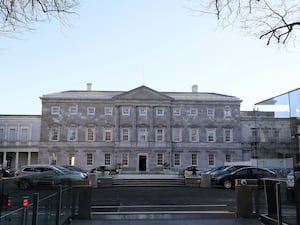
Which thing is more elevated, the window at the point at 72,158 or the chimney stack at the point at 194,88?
the chimney stack at the point at 194,88

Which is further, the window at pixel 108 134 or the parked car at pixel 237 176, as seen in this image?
the window at pixel 108 134

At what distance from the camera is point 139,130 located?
52500 mm

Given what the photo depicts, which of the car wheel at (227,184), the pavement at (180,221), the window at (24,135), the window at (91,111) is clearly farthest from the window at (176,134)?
the pavement at (180,221)

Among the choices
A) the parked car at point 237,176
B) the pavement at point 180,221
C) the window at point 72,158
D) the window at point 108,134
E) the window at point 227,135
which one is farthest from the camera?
the window at point 227,135

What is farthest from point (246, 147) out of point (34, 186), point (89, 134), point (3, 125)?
point (34, 186)

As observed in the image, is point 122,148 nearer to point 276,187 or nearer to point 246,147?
point 246,147

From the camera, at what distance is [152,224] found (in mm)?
8727

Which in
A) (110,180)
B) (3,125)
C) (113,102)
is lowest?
(110,180)

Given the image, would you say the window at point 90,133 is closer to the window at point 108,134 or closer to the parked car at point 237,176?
the window at point 108,134

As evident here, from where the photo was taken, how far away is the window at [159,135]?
172ft

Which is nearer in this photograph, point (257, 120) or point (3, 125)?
point (257, 120)

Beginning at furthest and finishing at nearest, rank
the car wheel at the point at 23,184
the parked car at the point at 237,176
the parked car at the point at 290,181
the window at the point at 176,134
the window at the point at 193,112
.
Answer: the window at the point at 193,112
the window at the point at 176,134
the parked car at the point at 237,176
the parked car at the point at 290,181
the car wheel at the point at 23,184

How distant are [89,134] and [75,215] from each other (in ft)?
142

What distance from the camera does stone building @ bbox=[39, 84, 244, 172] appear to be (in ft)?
169
